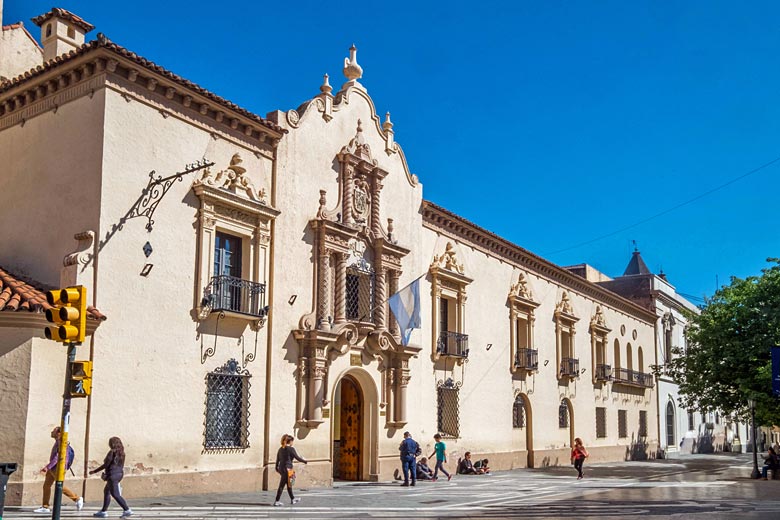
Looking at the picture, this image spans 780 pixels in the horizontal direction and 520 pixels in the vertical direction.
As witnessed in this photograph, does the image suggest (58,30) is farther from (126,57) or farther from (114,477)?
(114,477)

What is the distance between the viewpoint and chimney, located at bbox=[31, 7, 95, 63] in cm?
1995

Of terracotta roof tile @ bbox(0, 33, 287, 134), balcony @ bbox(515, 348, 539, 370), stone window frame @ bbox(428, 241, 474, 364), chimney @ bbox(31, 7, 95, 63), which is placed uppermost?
chimney @ bbox(31, 7, 95, 63)

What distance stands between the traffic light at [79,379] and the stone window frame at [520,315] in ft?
66.4

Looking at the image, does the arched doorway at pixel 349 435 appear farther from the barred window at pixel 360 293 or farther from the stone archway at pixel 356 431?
the barred window at pixel 360 293

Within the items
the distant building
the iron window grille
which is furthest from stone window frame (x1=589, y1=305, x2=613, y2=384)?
the iron window grille

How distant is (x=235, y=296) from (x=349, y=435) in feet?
20.7

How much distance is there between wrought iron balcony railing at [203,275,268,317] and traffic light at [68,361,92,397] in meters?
6.14

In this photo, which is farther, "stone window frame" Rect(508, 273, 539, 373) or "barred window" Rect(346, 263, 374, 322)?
"stone window frame" Rect(508, 273, 539, 373)

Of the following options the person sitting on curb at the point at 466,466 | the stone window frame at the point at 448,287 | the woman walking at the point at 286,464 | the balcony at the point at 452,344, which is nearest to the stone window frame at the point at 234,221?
the woman walking at the point at 286,464

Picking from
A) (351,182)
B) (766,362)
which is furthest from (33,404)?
(766,362)

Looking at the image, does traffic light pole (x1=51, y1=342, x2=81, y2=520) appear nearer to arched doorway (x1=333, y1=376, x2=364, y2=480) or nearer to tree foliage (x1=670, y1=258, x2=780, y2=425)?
arched doorway (x1=333, y1=376, x2=364, y2=480)

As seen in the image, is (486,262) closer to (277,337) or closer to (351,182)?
(351,182)

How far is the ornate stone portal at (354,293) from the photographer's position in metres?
19.8

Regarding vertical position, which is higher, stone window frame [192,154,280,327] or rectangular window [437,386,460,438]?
stone window frame [192,154,280,327]
